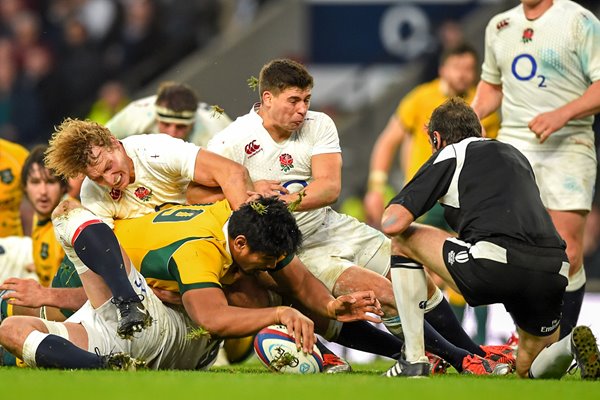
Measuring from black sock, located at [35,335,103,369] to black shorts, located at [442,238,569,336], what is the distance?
6.37 ft

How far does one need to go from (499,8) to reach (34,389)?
1156 centimetres

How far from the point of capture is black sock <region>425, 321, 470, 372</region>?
24.9ft

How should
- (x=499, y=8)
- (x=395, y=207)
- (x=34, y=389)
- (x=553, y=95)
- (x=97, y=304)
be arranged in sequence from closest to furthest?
(x=34, y=389)
(x=395, y=207)
(x=97, y=304)
(x=553, y=95)
(x=499, y=8)

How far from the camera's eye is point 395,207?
6.84 m

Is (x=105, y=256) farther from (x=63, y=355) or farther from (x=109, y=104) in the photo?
(x=109, y=104)

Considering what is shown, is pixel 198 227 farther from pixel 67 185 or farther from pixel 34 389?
pixel 67 185

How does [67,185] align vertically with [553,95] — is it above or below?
below

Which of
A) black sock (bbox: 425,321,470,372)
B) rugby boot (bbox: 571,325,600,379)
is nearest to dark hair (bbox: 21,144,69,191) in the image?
black sock (bbox: 425,321,470,372)

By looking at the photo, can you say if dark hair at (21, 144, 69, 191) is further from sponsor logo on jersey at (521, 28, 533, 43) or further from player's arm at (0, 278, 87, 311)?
sponsor logo on jersey at (521, 28, 533, 43)

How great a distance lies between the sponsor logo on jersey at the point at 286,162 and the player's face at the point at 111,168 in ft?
3.00

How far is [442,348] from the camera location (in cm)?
761

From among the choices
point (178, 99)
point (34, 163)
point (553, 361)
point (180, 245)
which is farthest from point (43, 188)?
point (553, 361)

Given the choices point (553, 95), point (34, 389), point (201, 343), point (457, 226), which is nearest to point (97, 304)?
point (201, 343)

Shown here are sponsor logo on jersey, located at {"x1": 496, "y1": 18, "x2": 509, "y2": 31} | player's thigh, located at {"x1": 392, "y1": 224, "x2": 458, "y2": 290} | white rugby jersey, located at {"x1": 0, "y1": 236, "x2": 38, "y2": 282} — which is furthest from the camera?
white rugby jersey, located at {"x1": 0, "y1": 236, "x2": 38, "y2": 282}
